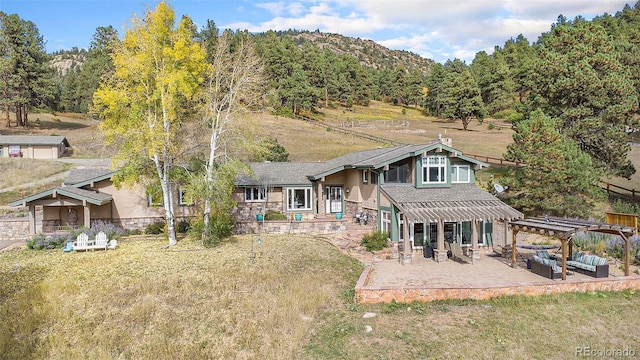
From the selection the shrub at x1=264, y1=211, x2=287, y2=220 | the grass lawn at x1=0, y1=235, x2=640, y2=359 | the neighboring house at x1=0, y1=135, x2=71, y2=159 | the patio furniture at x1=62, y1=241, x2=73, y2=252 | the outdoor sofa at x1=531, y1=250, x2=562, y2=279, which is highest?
the neighboring house at x1=0, y1=135, x2=71, y2=159

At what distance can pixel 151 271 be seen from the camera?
1518 cm

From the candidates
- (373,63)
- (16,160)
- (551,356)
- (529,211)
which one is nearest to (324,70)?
(16,160)

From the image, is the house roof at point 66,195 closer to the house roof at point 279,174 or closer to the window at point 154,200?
the window at point 154,200

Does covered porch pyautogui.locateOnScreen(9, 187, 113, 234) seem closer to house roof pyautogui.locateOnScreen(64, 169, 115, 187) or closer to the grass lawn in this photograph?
house roof pyautogui.locateOnScreen(64, 169, 115, 187)

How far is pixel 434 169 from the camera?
20.5 metres

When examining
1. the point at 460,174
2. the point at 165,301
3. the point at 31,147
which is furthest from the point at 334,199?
the point at 31,147

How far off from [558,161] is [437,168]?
7978mm

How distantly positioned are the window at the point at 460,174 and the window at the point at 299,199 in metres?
8.93

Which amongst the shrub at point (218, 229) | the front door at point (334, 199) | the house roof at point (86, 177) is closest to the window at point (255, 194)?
the shrub at point (218, 229)

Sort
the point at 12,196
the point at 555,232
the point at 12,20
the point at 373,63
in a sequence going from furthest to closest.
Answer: the point at 373,63 < the point at 12,20 < the point at 12,196 < the point at 555,232

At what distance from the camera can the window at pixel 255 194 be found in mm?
24438

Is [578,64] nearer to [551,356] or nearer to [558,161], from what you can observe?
[558,161]

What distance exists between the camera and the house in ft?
58.8

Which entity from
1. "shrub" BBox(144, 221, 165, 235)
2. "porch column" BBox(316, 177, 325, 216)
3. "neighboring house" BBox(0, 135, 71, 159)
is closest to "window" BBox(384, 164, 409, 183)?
"porch column" BBox(316, 177, 325, 216)
